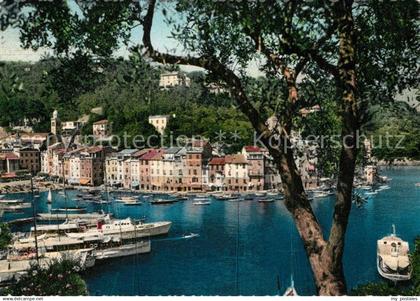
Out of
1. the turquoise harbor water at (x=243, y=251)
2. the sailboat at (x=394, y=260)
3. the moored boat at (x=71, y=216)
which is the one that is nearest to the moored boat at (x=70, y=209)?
the moored boat at (x=71, y=216)

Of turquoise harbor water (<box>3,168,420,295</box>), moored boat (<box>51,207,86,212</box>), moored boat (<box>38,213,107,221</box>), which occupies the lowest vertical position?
turquoise harbor water (<box>3,168,420,295</box>)

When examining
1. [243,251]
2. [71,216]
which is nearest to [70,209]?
[71,216]

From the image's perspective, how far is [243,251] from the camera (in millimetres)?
8828

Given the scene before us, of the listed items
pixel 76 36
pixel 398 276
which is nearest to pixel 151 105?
pixel 76 36

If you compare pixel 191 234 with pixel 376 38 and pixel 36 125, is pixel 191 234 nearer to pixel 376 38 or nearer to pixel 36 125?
pixel 36 125

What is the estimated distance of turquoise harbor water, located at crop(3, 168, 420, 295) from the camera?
720 cm

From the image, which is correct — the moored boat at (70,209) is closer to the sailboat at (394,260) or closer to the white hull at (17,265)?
the white hull at (17,265)

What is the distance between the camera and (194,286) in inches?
286

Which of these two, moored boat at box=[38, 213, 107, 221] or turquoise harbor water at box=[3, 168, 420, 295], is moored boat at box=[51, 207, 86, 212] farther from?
turquoise harbor water at box=[3, 168, 420, 295]

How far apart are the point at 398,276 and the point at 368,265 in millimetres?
2413

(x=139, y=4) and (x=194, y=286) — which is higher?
(x=139, y=4)

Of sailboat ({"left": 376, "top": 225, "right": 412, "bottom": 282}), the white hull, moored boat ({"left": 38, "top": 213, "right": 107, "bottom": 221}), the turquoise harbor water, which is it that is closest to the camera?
the white hull

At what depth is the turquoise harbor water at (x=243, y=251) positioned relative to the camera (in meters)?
7.20

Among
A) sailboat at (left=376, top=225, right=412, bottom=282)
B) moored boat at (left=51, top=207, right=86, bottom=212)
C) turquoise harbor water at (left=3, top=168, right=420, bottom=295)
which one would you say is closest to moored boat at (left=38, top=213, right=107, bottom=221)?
moored boat at (left=51, top=207, right=86, bottom=212)
